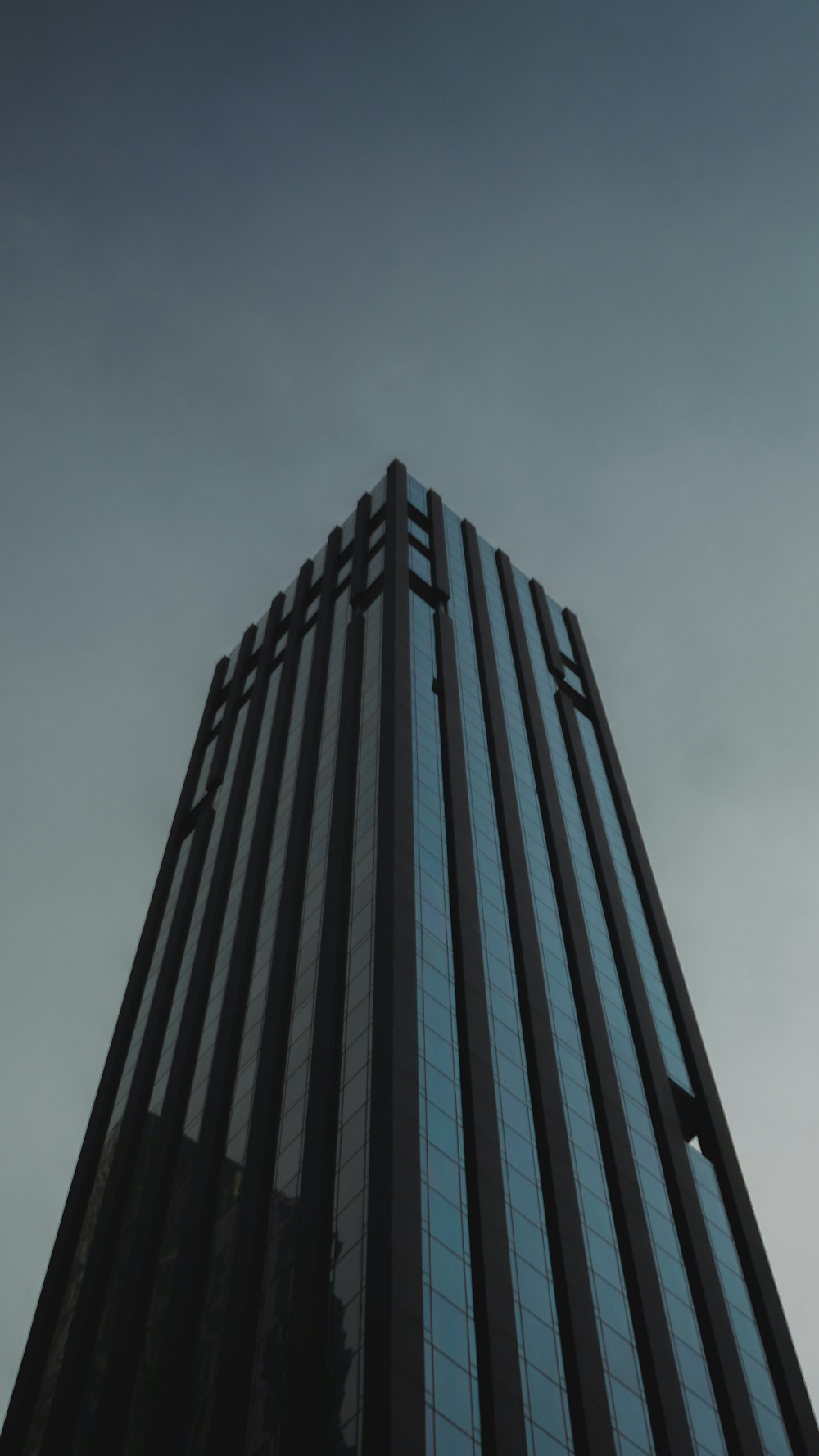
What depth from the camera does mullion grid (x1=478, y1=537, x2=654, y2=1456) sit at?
130ft

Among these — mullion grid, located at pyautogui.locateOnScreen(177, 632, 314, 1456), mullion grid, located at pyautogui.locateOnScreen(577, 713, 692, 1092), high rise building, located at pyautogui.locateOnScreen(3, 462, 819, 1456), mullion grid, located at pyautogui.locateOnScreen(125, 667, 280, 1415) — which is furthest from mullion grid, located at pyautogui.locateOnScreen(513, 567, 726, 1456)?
mullion grid, located at pyautogui.locateOnScreen(125, 667, 280, 1415)

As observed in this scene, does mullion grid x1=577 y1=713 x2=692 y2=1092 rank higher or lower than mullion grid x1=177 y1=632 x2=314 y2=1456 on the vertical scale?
higher

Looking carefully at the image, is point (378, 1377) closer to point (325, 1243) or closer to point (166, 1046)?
point (325, 1243)

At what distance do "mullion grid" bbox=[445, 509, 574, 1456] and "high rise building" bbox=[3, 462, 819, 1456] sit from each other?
162 mm

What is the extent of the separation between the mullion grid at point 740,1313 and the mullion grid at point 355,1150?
1968 cm

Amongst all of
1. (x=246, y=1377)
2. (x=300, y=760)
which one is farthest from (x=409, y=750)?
(x=246, y=1377)

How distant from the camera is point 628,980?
6353cm

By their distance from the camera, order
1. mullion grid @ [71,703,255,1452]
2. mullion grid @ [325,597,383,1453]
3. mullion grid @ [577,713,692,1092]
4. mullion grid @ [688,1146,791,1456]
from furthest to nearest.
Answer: mullion grid @ [577,713,692,1092]
mullion grid @ [71,703,255,1452]
mullion grid @ [688,1146,791,1456]
mullion grid @ [325,597,383,1453]

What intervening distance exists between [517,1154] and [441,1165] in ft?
18.1

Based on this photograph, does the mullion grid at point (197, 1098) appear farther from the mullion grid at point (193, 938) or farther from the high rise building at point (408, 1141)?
the mullion grid at point (193, 938)

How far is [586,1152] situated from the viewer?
159 feet

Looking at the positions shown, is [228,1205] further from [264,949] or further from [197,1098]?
[264,949]

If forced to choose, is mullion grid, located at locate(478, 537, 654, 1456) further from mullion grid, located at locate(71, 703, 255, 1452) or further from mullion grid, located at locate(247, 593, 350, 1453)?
mullion grid, located at locate(71, 703, 255, 1452)

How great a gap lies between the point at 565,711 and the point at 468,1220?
168 feet
